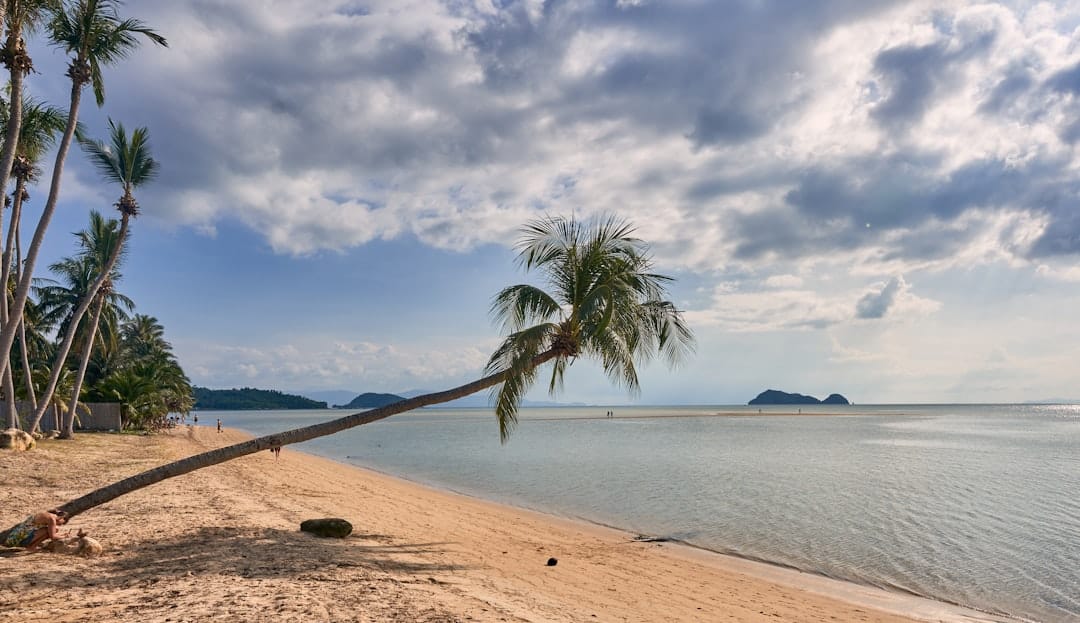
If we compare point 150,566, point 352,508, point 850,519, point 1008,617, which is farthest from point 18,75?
point 850,519

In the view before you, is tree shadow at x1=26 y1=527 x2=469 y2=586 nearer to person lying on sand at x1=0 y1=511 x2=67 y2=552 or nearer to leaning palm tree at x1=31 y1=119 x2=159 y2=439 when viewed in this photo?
person lying on sand at x1=0 y1=511 x2=67 y2=552

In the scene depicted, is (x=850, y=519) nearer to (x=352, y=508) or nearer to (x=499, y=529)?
(x=499, y=529)

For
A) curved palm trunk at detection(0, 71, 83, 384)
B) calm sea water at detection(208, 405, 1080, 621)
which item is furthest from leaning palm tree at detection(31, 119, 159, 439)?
calm sea water at detection(208, 405, 1080, 621)

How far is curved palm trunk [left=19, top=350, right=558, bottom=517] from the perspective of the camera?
8336 millimetres

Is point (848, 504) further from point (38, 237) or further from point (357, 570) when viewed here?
point (38, 237)

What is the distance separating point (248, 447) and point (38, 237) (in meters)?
14.4

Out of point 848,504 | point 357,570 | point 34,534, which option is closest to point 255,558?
point 357,570

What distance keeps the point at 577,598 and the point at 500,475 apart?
20083 millimetres

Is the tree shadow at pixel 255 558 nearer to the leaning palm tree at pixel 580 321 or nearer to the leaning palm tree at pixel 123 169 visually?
the leaning palm tree at pixel 580 321

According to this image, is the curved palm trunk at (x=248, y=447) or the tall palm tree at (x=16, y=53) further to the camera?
the tall palm tree at (x=16, y=53)

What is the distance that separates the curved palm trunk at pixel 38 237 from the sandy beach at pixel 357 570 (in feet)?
11.0

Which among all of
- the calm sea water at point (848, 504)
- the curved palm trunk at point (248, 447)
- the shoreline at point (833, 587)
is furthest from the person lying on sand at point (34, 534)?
the calm sea water at point (848, 504)

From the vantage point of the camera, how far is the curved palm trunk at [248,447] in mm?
8336

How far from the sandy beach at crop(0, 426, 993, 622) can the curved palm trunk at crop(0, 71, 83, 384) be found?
3.35 meters
